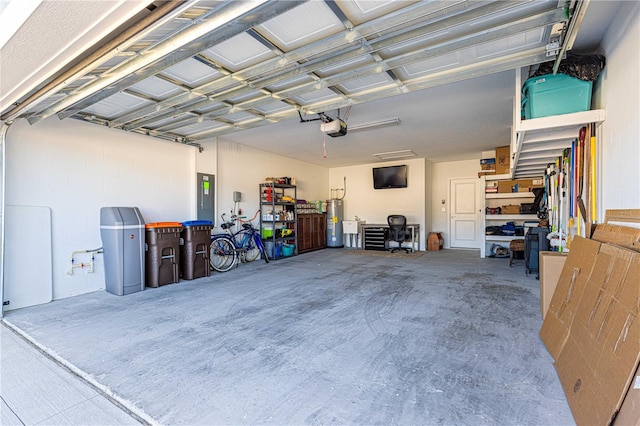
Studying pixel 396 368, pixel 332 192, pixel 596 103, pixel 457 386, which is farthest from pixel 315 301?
pixel 332 192

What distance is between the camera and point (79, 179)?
4.09m

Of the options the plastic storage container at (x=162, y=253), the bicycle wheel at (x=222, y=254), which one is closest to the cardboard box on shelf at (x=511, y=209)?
the bicycle wheel at (x=222, y=254)

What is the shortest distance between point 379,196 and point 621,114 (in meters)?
7.03

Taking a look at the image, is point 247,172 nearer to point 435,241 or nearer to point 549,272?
point 435,241

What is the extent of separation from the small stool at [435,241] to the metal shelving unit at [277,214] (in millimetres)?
3970

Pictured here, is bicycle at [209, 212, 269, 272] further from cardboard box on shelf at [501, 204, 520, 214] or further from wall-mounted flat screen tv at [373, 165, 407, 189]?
cardboard box on shelf at [501, 204, 520, 214]

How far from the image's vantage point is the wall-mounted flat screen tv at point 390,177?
842 centimetres

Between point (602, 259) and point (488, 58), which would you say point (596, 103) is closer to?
point (488, 58)

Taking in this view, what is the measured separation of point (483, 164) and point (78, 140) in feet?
26.3

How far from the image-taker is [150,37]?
2039 millimetres

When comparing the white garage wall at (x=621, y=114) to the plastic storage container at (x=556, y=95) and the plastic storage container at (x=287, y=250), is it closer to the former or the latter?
the plastic storage container at (x=556, y=95)

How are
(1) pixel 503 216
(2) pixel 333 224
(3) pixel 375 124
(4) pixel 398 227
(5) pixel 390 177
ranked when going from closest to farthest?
(3) pixel 375 124
(1) pixel 503 216
(4) pixel 398 227
(5) pixel 390 177
(2) pixel 333 224

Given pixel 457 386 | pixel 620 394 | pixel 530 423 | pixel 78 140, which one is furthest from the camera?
pixel 78 140

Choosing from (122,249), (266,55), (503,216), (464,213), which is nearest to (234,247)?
(122,249)
